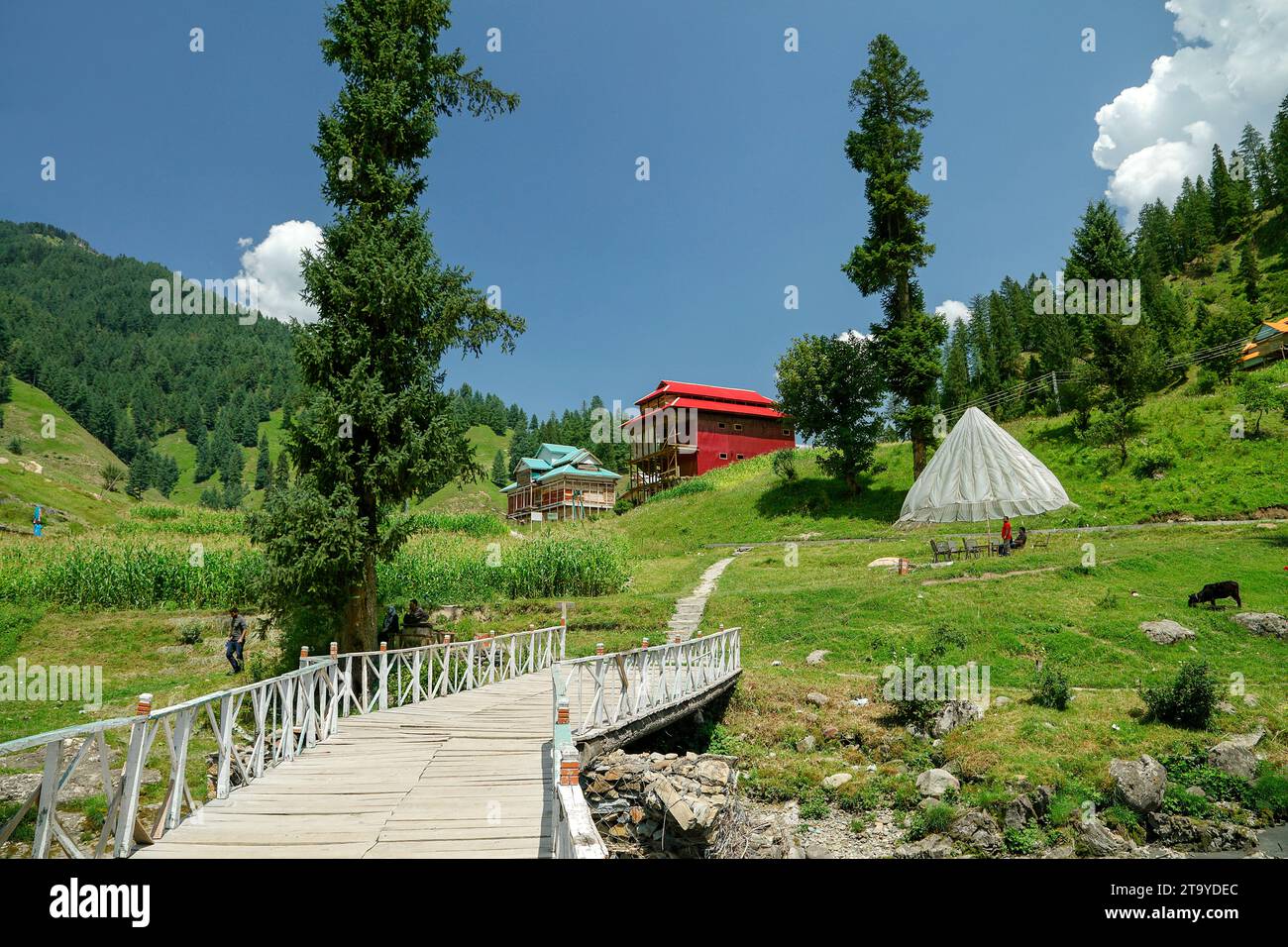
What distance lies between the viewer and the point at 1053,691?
47.2 feet

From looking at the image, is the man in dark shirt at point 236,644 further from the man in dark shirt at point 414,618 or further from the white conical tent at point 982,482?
the white conical tent at point 982,482

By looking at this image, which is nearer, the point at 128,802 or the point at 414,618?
the point at 128,802

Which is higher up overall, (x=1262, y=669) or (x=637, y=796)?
(x=1262, y=669)

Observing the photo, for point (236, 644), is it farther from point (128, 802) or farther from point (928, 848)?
point (928, 848)

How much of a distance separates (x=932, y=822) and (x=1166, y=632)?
10.0 meters

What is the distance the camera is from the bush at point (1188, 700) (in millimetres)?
12990

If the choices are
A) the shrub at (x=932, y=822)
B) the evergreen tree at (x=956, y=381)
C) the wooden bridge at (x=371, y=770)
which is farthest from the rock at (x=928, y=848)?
the evergreen tree at (x=956, y=381)

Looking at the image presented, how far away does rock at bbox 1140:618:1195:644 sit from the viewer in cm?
1691

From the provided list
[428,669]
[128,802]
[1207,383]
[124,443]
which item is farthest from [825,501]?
[124,443]

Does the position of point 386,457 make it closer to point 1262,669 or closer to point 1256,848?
point 1256,848

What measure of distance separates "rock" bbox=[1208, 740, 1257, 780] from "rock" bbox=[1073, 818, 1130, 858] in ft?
8.94
